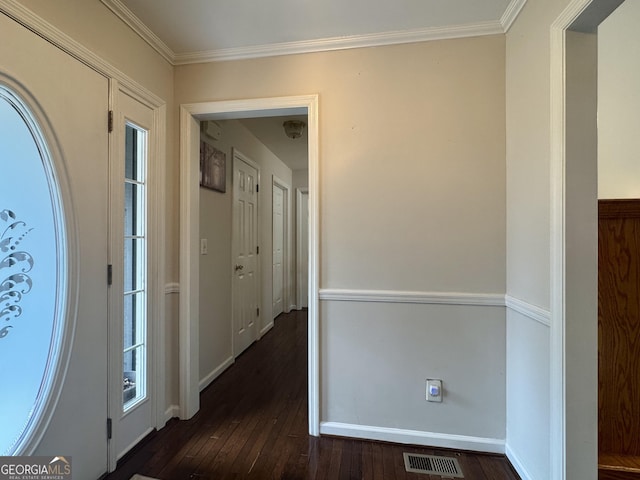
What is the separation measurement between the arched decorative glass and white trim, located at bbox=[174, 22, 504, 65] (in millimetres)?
1168

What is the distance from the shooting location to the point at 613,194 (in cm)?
171

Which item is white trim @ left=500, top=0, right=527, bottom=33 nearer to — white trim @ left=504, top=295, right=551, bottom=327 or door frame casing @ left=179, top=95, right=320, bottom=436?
door frame casing @ left=179, top=95, right=320, bottom=436

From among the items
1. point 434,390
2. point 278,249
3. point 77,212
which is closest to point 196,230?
point 77,212

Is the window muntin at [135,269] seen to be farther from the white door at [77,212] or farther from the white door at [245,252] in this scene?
the white door at [245,252]

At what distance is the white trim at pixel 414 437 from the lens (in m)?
1.73

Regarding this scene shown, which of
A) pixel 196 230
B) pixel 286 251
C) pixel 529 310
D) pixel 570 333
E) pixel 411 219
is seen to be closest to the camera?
pixel 570 333

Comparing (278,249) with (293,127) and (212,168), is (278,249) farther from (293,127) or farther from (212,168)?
(212,168)

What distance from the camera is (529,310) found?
1.46 meters

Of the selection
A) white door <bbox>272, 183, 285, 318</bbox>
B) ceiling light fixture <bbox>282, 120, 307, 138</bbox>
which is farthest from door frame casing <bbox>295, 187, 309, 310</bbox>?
ceiling light fixture <bbox>282, 120, 307, 138</bbox>

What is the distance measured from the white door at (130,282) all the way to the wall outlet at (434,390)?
67.7 inches

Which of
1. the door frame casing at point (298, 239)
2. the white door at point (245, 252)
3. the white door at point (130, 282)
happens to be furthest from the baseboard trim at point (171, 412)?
the door frame casing at point (298, 239)

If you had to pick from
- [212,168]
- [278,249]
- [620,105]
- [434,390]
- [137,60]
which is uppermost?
[137,60]

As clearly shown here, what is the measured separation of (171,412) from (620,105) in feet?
11.2

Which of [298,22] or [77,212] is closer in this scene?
[77,212]
